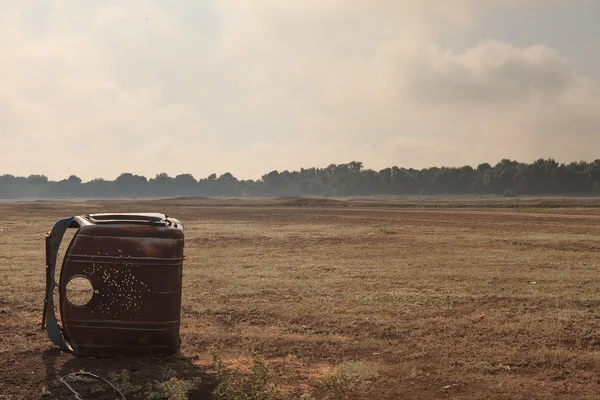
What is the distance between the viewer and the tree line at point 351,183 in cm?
9794

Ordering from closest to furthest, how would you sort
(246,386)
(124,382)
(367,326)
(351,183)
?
1. (124,382)
2. (246,386)
3. (367,326)
4. (351,183)

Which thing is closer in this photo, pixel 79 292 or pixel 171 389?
pixel 171 389

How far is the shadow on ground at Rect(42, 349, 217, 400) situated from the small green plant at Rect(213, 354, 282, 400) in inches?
9.0

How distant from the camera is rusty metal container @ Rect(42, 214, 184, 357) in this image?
20.8 feet

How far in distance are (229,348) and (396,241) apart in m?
15.1

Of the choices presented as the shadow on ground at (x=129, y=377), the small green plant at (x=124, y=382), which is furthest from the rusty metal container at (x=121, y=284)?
the small green plant at (x=124, y=382)

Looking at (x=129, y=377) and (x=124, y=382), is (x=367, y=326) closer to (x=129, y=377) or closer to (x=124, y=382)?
(x=129, y=377)

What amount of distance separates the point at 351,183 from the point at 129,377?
435ft

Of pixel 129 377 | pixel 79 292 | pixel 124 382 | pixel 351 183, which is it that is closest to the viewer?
pixel 124 382

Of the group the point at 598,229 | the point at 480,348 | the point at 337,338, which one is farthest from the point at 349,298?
the point at 598,229

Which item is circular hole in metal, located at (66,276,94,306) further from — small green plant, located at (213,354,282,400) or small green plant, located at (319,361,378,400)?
small green plant, located at (319,361,378,400)

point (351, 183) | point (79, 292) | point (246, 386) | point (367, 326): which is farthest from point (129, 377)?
point (351, 183)

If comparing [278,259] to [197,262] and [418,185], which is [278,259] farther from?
[418,185]

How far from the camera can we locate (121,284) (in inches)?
252
